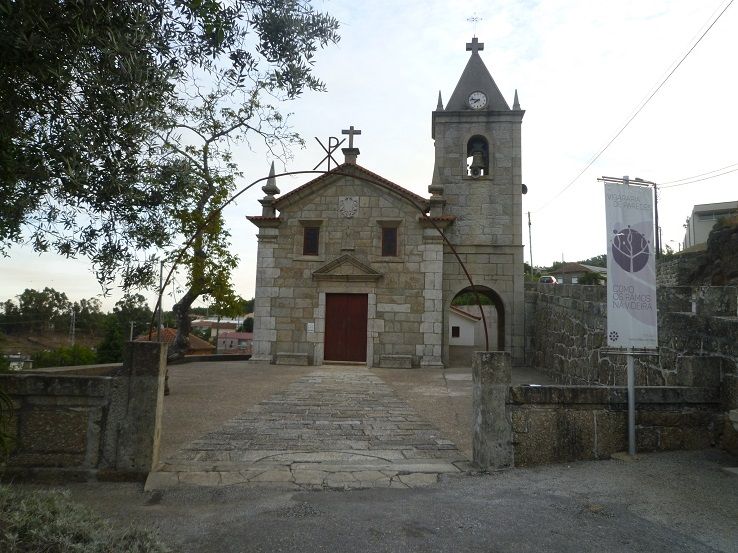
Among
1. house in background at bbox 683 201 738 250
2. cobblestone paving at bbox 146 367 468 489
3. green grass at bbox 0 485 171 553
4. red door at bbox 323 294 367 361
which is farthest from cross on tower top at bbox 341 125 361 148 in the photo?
house in background at bbox 683 201 738 250

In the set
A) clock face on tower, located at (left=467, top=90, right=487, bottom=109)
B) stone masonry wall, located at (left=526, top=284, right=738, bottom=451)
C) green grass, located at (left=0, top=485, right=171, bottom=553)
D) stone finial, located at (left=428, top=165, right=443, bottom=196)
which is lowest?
green grass, located at (left=0, top=485, right=171, bottom=553)

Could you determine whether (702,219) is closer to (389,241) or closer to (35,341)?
(389,241)

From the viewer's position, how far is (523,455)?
194 inches

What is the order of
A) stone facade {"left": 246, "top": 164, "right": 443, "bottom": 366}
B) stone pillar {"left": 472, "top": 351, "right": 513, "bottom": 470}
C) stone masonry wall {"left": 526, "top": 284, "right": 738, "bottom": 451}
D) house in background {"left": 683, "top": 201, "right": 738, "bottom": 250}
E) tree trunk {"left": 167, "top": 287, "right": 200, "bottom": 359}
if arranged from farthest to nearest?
house in background {"left": 683, "top": 201, "right": 738, "bottom": 250} → stone facade {"left": 246, "top": 164, "right": 443, "bottom": 366} → tree trunk {"left": 167, "top": 287, "right": 200, "bottom": 359} → stone masonry wall {"left": 526, "top": 284, "right": 738, "bottom": 451} → stone pillar {"left": 472, "top": 351, "right": 513, "bottom": 470}

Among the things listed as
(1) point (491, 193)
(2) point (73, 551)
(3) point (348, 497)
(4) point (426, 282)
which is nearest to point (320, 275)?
(4) point (426, 282)

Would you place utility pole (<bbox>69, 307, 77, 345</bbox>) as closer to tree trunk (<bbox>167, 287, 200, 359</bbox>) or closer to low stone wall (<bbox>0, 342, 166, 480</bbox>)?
tree trunk (<bbox>167, 287, 200, 359</bbox>)

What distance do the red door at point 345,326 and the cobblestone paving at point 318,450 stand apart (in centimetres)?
666

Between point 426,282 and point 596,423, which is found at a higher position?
point 426,282

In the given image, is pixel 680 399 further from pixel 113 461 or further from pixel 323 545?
pixel 113 461

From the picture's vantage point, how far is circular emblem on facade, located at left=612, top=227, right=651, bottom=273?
5.52 meters

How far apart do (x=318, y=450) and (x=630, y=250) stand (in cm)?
428

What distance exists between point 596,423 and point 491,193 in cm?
1198

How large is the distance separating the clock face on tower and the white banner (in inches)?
481

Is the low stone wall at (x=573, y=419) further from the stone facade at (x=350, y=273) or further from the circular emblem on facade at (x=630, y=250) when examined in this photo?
the stone facade at (x=350, y=273)
